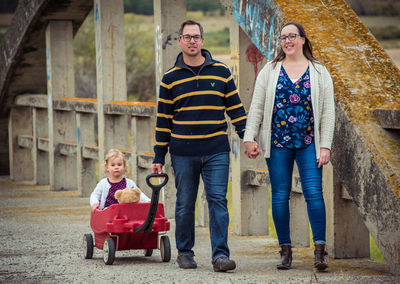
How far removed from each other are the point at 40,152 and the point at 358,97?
8173mm

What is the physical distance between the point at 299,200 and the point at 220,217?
1.43 metres

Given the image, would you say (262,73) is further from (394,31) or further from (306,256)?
(394,31)

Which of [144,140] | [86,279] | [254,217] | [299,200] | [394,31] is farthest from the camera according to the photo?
[394,31]

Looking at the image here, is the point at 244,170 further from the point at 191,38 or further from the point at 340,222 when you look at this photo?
the point at 191,38

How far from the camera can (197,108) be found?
5.75m

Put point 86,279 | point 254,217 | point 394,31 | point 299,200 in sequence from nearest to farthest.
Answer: point 86,279, point 299,200, point 254,217, point 394,31

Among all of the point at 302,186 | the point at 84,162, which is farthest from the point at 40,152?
the point at 302,186

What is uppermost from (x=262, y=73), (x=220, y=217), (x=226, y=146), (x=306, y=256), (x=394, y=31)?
(x=394, y=31)

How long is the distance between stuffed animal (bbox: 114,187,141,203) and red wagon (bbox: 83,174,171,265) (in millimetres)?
71

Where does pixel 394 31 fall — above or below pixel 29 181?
above

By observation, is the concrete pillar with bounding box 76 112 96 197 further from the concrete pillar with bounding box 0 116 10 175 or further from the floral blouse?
the floral blouse

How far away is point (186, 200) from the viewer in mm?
5922

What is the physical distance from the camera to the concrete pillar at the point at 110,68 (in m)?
10.4

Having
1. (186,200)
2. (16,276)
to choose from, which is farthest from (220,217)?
(16,276)
